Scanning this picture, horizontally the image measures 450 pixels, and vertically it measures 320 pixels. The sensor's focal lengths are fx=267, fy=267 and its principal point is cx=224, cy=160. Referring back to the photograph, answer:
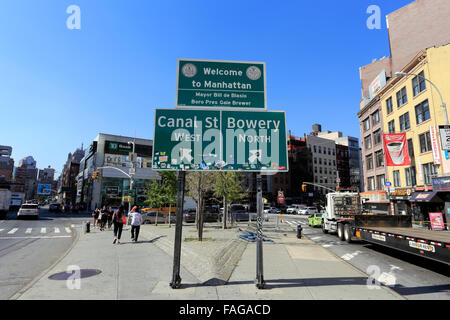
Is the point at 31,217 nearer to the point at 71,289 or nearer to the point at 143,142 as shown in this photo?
the point at 71,289

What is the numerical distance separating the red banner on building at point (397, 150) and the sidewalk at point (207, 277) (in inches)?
971

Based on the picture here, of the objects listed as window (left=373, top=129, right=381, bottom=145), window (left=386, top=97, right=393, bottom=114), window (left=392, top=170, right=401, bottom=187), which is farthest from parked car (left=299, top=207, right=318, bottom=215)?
window (left=386, top=97, right=393, bottom=114)

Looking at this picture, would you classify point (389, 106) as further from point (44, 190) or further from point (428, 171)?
point (44, 190)

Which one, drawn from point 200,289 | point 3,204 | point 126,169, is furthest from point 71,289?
point 126,169

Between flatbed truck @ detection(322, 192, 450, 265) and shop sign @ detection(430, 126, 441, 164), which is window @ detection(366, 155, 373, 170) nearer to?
shop sign @ detection(430, 126, 441, 164)

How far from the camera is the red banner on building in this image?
30062 mm

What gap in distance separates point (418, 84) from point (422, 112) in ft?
11.1

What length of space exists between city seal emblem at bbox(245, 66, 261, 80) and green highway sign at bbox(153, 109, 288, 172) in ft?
3.99

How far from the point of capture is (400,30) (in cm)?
3775

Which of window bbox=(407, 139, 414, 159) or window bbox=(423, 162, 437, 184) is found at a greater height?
window bbox=(407, 139, 414, 159)

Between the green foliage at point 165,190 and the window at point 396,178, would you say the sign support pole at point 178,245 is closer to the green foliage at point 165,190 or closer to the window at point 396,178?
the green foliage at point 165,190

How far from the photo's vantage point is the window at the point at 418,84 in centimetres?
2972

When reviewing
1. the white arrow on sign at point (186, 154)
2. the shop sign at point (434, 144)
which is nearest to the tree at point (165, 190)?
the white arrow on sign at point (186, 154)

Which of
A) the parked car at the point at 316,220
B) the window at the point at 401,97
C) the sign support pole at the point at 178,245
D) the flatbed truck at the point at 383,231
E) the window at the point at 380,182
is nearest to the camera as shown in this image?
the sign support pole at the point at 178,245
